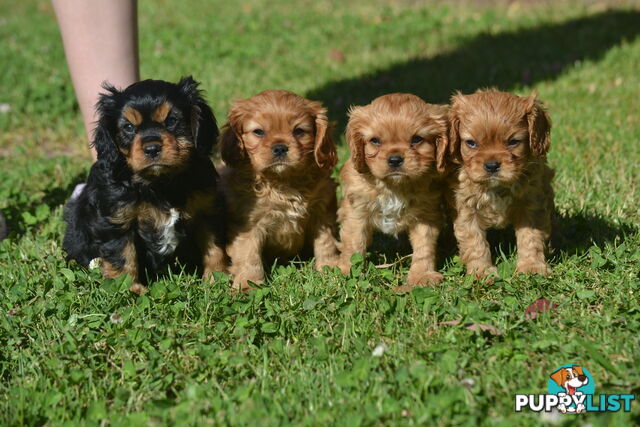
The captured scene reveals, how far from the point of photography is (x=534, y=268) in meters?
4.07

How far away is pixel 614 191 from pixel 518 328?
2.32 metres

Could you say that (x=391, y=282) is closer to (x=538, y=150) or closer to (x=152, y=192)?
(x=538, y=150)

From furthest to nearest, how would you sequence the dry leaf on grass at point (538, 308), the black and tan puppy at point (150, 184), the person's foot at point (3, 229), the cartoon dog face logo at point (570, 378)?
the person's foot at point (3, 229)
the black and tan puppy at point (150, 184)
the dry leaf on grass at point (538, 308)
the cartoon dog face logo at point (570, 378)

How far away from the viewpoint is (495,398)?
9.57 feet

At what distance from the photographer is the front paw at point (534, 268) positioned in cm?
Answer: 405

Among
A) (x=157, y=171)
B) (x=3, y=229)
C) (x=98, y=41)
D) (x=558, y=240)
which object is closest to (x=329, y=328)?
(x=157, y=171)

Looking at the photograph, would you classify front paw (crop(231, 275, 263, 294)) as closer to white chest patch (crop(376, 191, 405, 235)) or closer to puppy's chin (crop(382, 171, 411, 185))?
white chest patch (crop(376, 191, 405, 235))

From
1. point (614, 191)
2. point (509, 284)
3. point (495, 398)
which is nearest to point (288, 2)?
point (614, 191)

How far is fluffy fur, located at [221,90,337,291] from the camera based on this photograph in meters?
4.17

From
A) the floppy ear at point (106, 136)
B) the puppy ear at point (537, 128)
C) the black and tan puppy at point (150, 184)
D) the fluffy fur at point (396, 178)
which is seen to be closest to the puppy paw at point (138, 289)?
the black and tan puppy at point (150, 184)

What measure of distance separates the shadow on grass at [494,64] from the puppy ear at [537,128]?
3.34 metres

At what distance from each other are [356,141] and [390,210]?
1.66 feet

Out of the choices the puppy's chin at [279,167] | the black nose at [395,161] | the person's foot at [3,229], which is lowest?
the person's foot at [3,229]

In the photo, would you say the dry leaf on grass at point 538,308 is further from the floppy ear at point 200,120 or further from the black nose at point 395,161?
the floppy ear at point 200,120
